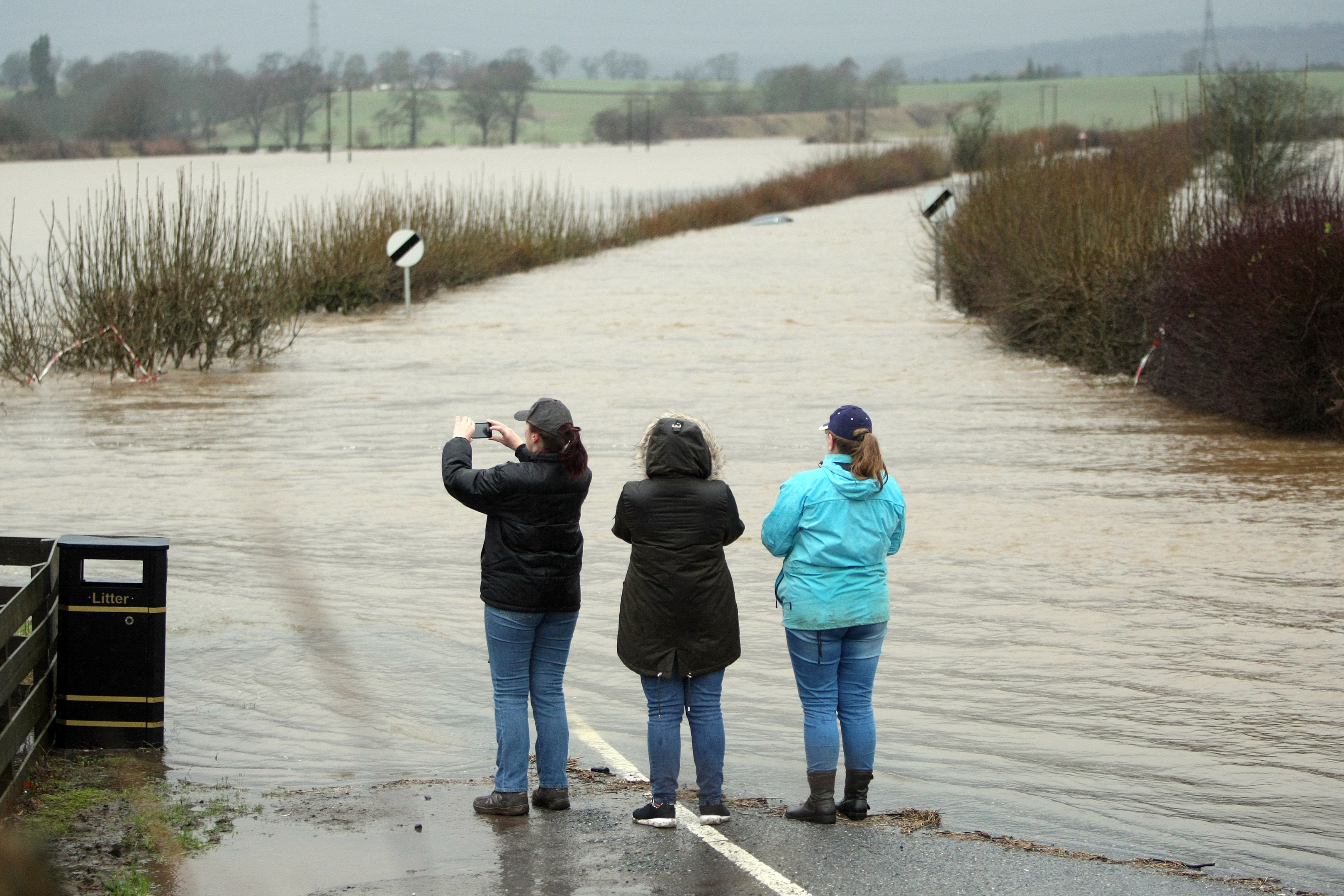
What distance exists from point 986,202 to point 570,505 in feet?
77.6

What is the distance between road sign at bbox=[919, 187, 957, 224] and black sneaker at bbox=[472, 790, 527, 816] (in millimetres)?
26014

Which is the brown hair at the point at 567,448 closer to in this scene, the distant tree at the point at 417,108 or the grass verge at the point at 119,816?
the grass verge at the point at 119,816

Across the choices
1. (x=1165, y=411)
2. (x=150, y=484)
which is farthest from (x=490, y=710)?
(x=1165, y=411)

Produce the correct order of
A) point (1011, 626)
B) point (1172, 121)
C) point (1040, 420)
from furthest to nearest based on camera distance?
point (1172, 121) < point (1040, 420) < point (1011, 626)

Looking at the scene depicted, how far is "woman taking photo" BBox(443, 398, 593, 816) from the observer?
5.75m

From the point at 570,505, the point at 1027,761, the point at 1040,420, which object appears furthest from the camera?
the point at 1040,420

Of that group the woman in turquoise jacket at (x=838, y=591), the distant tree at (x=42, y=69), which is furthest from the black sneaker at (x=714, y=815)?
the distant tree at (x=42, y=69)

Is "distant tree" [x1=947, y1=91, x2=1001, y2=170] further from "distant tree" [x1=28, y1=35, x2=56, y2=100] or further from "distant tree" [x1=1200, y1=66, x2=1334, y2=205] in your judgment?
"distant tree" [x1=28, y1=35, x2=56, y2=100]

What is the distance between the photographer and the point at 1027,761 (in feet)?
22.2

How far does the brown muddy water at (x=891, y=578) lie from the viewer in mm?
6590

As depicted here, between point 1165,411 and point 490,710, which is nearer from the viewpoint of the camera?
point 490,710

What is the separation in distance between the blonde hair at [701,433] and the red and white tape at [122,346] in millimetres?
17213

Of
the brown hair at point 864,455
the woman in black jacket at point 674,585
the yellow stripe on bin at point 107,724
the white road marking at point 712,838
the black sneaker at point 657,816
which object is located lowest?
the white road marking at point 712,838

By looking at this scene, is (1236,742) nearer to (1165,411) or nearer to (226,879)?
(226,879)
